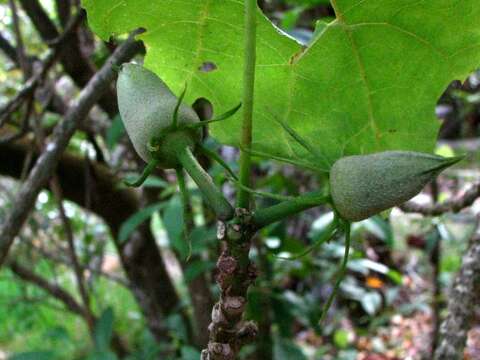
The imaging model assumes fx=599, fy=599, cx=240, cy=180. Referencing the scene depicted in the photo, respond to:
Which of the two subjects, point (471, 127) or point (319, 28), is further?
point (471, 127)

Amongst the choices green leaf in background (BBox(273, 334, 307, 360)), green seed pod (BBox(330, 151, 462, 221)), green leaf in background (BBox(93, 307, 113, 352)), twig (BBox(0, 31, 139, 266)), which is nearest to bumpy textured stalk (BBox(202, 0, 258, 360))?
green seed pod (BBox(330, 151, 462, 221))

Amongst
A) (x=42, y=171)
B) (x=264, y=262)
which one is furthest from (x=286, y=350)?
(x=42, y=171)

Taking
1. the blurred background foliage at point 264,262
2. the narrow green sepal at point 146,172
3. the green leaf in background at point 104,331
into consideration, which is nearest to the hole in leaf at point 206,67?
the blurred background foliage at point 264,262

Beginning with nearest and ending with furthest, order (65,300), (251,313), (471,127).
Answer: (251,313) < (65,300) < (471,127)

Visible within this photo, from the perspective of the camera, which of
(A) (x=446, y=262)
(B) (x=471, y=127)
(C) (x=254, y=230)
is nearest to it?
(C) (x=254, y=230)

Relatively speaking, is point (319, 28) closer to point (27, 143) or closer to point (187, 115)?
point (187, 115)

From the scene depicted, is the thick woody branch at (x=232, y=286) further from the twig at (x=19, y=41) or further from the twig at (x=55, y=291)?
the twig at (x=55, y=291)

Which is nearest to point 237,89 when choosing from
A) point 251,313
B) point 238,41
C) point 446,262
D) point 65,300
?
point 238,41

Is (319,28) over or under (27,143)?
over
